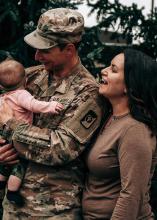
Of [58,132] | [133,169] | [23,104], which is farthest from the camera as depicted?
[23,104]

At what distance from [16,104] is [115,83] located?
2.34ft

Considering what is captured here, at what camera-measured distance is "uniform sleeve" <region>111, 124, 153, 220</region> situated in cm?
331

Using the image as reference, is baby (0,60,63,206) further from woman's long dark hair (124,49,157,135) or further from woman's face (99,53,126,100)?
woman's long dark hair (124,49,157,135)

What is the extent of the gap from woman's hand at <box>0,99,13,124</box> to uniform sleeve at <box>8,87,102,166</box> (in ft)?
0.55

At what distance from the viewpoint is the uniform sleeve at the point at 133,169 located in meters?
3.31

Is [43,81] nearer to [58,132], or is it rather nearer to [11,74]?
[11,74]

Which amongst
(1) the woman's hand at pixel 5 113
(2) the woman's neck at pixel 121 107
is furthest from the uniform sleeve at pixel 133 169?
(1) the woman's hand at pixel 5 113

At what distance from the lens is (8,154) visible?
3734 mm

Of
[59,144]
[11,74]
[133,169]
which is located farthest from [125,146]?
[11,74]

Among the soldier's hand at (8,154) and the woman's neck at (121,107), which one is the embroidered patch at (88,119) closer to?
the woman's neck at (121,107)

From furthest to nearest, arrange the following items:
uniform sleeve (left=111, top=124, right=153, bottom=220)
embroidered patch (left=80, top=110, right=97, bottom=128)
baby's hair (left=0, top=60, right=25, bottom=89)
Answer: baby's hair (left=0, top=60, right=25, bottom=89) → embroidered patch (left=80, top=110, right=97, bottom=128) → uniform sleeve (left=111, top=124, right=153, bottom=220)

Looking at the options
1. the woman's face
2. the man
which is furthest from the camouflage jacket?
the woman's face

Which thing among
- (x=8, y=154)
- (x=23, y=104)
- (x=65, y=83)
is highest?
(x=65, y=83)

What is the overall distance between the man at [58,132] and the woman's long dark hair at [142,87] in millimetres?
242
